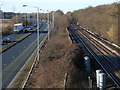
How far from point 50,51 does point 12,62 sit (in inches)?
237

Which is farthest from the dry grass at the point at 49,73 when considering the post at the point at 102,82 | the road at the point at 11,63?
the post at the point at 102,82

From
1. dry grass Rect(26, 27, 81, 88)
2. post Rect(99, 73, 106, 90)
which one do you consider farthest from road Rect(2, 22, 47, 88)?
post Rect(99, 73, 106, 90)

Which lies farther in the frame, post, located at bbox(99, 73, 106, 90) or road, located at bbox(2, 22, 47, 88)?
road, located at bbox(2, 22, 47, 88)

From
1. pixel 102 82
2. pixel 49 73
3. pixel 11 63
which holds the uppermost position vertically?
pixel 102 82

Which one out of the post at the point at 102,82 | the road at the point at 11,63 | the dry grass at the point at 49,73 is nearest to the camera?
the post at the point at 102,82

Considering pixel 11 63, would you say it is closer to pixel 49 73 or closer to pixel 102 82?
pixel 49 73

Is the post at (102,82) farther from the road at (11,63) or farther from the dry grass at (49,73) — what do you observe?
the road at (11,63)

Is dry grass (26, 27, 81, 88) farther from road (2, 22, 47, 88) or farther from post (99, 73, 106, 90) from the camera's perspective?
post (99, 73, 106, 90)

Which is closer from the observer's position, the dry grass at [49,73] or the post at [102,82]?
the post at [102,82]

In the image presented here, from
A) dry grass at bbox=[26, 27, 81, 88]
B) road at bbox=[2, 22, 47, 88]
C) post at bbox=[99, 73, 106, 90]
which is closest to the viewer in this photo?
post at bbox=[99, 73, 106, 90]

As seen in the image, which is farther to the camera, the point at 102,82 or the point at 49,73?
the point at 49,73

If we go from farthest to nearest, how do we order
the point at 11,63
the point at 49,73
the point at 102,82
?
the point at 11,63 < the point at 49,73 < the point at 102,82

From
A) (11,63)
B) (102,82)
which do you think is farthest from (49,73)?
(11,63)

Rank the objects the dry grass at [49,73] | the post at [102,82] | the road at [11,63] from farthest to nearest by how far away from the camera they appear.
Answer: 1. the road at [11,63]
2. the dry grass at [49,73]
3. the post at [102,82]
